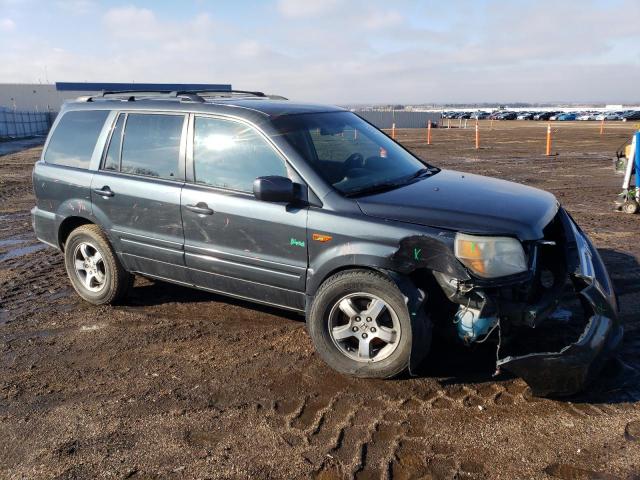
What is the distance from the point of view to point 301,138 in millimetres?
4281

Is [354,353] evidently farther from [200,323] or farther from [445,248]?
[200,323]

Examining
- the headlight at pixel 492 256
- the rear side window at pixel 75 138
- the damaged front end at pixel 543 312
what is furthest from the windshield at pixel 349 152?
the rear side window at pixel 75 138

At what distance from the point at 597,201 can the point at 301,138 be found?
26.4 ft

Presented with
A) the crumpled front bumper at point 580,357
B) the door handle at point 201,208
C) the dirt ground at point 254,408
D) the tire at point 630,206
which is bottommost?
the dirt ground at point 254,408

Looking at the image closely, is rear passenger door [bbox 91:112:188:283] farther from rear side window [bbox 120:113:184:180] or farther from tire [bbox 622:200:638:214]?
tire [bbox 622:200:638:214]

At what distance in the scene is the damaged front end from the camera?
3.24 meters

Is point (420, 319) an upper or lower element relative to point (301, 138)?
lower

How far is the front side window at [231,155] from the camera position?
417 cm

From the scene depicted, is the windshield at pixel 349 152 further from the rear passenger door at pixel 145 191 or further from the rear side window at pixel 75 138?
the rear side window at pixel 75 138

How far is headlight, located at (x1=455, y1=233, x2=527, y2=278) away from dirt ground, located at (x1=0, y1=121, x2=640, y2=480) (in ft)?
1.74

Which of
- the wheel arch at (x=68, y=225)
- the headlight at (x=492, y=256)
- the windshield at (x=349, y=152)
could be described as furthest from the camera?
the wheel arch at (x=68, y=225)

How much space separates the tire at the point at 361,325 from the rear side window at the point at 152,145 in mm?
1735

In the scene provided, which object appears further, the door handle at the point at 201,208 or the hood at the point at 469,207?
the door handle at the point at 201,208

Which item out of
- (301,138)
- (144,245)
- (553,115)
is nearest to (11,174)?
(144,245)
